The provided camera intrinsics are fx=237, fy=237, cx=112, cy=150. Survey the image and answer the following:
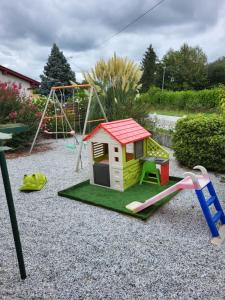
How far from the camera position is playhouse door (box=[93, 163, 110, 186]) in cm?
378

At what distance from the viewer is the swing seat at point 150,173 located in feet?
12.5

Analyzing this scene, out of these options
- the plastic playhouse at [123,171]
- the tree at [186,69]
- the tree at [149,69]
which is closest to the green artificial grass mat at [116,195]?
the plastic playhouse at [123,171]

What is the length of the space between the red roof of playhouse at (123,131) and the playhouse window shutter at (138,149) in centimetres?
12

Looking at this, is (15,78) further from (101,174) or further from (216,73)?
(216,73)

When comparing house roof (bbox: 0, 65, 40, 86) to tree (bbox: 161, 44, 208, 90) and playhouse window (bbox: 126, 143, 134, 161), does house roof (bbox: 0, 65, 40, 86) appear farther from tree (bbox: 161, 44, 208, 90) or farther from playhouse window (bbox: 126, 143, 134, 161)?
tree (bbox: 161, 44, 208, 90)

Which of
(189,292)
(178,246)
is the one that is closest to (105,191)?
(178,246)

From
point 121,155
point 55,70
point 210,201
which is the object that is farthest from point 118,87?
point 55,70

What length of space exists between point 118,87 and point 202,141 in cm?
458

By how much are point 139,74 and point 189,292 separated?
827cm

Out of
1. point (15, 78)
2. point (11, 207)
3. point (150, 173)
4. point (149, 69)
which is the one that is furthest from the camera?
point (149, 69)

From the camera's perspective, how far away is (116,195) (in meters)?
3.55

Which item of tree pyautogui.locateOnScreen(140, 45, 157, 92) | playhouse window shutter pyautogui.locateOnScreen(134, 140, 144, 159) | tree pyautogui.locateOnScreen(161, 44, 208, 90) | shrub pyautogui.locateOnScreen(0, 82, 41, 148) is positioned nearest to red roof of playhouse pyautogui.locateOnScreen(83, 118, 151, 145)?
playhouse window shutter pyautogui.locateOnScreen(134, 140, 144, 159)

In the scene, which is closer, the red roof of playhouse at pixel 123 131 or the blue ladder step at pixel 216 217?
the blue ladder step at pixel 216 217

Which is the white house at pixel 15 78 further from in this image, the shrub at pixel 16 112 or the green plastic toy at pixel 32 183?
the green plastic toy at pixel 32 183
